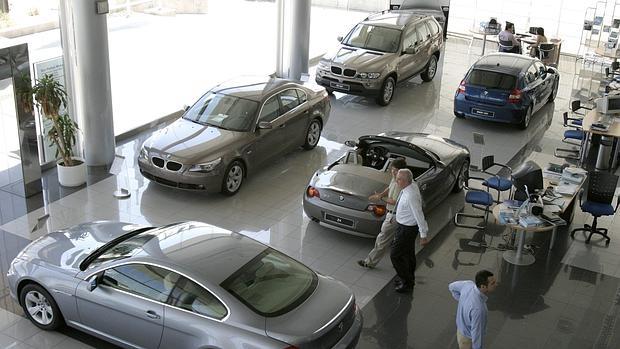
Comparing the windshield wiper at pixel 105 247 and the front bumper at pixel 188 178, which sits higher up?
the windshield wiper at pixel 105 247

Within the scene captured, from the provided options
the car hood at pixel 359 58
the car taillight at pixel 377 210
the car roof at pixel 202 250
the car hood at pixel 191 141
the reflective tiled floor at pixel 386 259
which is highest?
the car hood at pixel 359 58

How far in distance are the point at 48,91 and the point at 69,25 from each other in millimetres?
1441

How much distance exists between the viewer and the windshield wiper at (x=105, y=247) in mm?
8258

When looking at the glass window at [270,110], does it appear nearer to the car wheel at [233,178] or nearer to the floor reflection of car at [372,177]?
the car wheel at [233,178]

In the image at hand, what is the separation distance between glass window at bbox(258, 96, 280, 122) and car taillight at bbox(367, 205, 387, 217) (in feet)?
10.9

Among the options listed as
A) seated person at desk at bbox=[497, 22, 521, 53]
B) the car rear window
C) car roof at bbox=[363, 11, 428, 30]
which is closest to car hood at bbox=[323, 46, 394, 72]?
car roof at bbox=[363, 11, 428, 30]

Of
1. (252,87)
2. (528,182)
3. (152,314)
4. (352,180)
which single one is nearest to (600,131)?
(528,182)

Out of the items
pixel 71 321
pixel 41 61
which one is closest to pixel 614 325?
pixel 71 321

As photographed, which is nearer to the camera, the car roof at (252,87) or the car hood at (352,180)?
the car hood at (352,180)

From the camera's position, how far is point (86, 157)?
43.8ft

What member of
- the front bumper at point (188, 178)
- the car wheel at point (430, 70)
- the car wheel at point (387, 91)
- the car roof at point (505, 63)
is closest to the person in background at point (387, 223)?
the front bumper at point (188, 178)

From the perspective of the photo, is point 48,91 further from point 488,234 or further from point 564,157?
point 564,157

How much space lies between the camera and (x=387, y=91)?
17.6m

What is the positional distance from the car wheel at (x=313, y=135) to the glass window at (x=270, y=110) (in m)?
1.08
